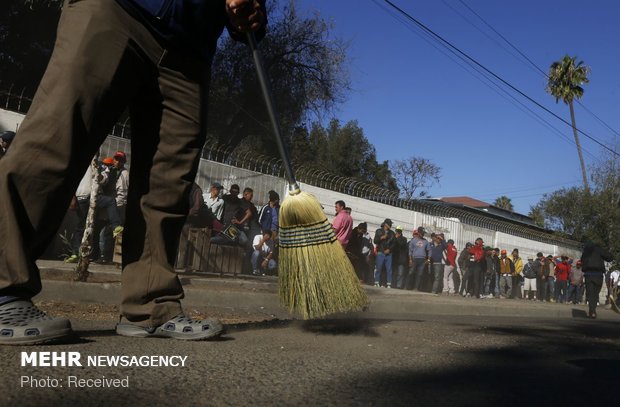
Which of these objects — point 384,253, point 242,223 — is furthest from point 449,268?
point 242,223

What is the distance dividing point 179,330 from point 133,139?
878 millimetres

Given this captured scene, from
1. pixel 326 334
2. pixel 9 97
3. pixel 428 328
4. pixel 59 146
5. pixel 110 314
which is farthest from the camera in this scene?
pixel 9 97

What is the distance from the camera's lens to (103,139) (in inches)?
96.3

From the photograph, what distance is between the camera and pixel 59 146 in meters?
2.22

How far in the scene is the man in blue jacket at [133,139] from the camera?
2.19m

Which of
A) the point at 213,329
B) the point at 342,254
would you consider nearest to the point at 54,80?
the point at 213,329

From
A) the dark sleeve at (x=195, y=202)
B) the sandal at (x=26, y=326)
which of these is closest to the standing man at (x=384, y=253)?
the dark sleeve at (x=195, y=202)

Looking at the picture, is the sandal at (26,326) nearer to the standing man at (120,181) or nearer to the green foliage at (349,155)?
the standing man at (120,181)

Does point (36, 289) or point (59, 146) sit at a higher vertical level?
point (59, 146)

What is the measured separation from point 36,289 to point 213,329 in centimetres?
72

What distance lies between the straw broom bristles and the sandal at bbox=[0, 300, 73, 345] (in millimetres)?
1180

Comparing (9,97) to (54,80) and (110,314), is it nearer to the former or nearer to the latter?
(110,314)

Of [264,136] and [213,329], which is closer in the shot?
[213,329]

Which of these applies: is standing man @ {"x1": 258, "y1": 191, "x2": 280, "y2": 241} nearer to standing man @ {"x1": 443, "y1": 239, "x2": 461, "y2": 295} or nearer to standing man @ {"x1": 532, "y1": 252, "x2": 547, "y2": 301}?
standing man @ {"x1": 443, "y1": 239, "x2": 461, "y2": 295}
